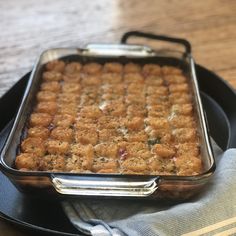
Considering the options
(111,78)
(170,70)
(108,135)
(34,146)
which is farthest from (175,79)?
(34,146)

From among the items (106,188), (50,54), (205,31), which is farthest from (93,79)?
(205,31)

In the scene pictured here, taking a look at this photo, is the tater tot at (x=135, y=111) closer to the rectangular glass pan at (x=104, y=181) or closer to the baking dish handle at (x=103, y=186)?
the rectangular glass pan at (x=104, y=181)

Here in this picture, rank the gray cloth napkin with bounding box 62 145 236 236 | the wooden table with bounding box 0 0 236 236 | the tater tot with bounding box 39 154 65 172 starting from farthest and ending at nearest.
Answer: the wooden table with bounding box 0 0 236 236
the tater tot with bounding box 39 154 65 172
the gray cloth napkin with bounding box 62 145 236 236

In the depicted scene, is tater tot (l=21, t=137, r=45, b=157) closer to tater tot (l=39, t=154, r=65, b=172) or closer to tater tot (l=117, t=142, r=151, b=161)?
tater tot (l=39, t=154, r=65, b=172)

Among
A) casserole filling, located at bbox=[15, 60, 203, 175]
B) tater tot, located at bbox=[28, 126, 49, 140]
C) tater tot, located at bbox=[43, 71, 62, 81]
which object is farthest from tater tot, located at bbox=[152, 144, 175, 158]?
tater tot, located at bbox=[43, 71, 62, 81]

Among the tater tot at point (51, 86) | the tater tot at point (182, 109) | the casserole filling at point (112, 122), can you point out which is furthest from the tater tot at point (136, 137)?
the tater tot at point (51, 86)

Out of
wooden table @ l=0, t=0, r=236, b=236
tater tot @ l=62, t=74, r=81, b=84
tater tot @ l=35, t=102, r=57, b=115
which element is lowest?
wooden table @ l=0, t=0, r=236, b=236
